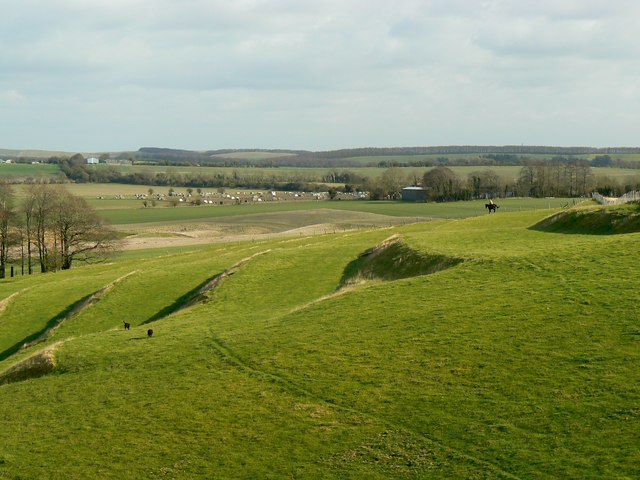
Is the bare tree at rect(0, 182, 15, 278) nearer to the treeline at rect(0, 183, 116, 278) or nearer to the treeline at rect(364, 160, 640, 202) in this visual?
the treeline at rect(0, 183, 116, 278)

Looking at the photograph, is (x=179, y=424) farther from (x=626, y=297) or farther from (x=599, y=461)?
(x=626, y=297)

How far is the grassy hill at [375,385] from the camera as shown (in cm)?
2119

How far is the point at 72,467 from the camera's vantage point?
23016 mm

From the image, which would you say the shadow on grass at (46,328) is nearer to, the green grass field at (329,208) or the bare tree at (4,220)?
the bare tree at (4,220)

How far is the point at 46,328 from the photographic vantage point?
50969 millimetres

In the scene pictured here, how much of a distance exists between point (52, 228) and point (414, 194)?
117920 mm

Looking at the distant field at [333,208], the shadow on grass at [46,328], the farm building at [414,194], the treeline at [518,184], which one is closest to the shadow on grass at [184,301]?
the shadow on grass at [46,328]

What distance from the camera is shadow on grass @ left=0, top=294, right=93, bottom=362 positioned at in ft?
156

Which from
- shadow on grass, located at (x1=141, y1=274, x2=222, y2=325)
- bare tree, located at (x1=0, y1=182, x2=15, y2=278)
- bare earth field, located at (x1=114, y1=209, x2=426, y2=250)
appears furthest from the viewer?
bare earth field, located at (x1=114, y1=209, x2=426, y2=250)

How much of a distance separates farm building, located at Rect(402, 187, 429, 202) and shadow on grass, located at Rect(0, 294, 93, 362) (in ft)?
463

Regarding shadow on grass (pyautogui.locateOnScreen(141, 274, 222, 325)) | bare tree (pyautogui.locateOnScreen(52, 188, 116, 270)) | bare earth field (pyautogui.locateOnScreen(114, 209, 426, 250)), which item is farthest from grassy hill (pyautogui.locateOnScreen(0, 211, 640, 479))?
bare earth field (pyautogui.locateOnScreen(114, 209, 426, 250))

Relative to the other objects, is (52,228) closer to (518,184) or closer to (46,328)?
(46,328)

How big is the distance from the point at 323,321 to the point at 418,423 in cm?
1100

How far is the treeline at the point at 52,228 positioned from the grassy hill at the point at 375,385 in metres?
53.1
